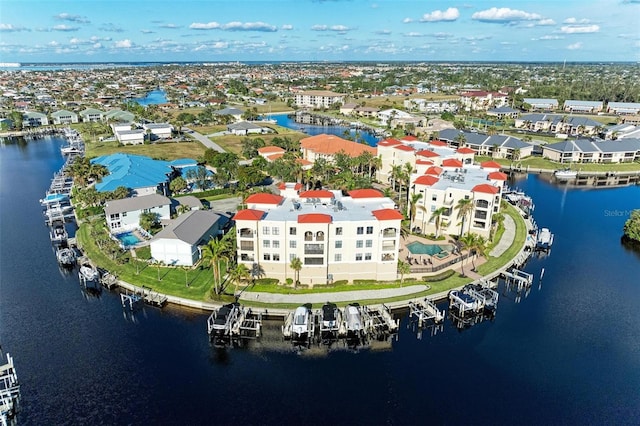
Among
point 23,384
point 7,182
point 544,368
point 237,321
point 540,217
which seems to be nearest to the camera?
point 23,384

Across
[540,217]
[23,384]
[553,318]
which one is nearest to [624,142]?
[540,217]

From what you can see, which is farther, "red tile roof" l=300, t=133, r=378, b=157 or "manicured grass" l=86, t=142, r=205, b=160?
"manicured grass" l=86, t=142, r=205, b=160

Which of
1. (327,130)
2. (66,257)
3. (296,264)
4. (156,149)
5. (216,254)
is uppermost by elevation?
(216,254)

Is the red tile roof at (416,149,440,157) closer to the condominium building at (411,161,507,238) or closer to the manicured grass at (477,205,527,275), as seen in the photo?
the condominium building at (411,161,507,238)

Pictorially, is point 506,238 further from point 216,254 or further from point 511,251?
point 216,254

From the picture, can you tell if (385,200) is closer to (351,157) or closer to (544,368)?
(544,368)

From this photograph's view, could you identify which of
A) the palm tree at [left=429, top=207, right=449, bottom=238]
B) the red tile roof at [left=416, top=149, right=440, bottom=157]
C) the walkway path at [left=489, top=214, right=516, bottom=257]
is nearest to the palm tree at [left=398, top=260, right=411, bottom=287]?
the palm tree at [left=429, top=207, right=449, bottom=238]

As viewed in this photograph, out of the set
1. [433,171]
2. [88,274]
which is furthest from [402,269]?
[88,274]
